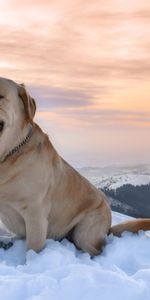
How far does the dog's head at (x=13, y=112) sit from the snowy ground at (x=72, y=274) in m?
1.25

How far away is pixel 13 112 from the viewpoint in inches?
207

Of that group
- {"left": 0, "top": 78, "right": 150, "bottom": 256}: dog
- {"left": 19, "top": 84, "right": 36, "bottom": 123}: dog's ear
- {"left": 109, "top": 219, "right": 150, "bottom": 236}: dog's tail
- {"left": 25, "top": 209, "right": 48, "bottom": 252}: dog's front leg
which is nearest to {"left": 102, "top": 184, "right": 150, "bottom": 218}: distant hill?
{"left": 109, "top": 219, "right": 150, "bottom": 236}: dog's tail

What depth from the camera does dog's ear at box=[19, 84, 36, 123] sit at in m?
5.36

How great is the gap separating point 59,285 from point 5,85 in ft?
7.85

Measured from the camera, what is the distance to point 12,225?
5.86m

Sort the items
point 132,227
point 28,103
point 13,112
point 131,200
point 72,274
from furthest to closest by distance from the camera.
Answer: point 131,200 < point 132,227 < point 28,103 < point 13,112 < point 72,274

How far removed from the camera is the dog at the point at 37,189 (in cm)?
538

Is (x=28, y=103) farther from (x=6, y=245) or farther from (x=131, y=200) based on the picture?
(x=131, y=200)

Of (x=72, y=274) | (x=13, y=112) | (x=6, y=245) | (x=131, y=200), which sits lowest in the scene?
(x=131, y=200)

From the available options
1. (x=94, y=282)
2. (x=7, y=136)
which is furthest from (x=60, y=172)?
(x=94, y=282)

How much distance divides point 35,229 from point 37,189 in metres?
0.46

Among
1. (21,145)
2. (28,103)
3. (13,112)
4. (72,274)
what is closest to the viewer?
(72,274)

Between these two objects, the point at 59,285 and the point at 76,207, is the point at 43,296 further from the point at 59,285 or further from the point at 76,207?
the point at 76,207

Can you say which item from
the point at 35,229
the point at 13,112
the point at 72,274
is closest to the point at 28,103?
the point at 13,112
